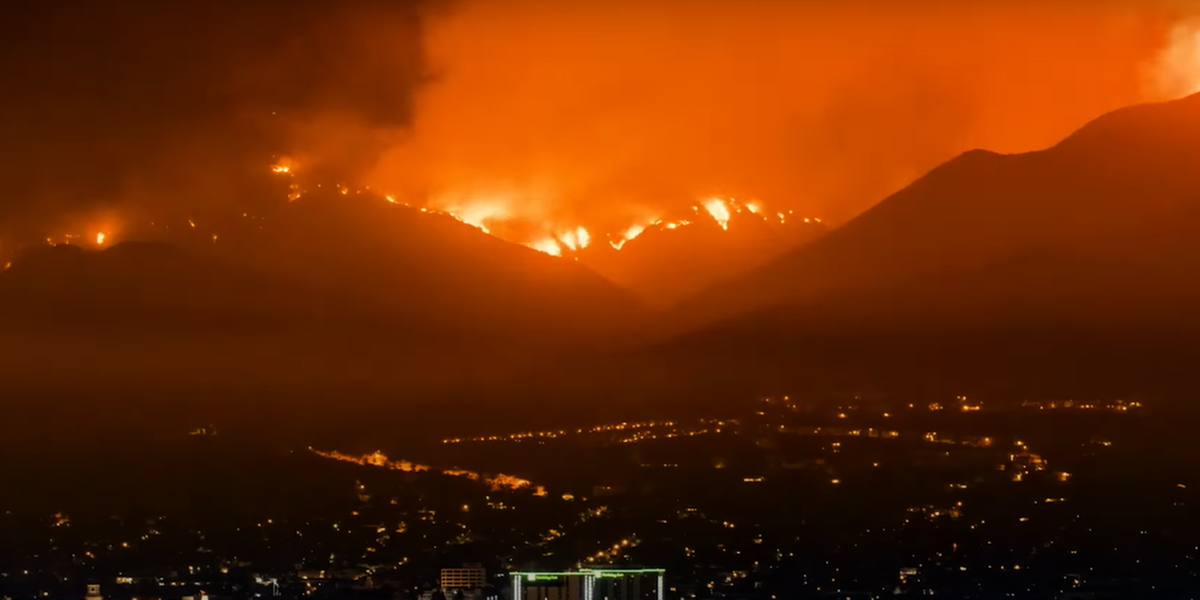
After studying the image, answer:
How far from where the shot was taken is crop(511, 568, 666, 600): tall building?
62.8 ft

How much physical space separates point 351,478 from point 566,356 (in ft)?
9.71

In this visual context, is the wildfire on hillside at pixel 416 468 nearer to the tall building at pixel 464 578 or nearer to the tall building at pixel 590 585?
the tall building at pixel 464 578

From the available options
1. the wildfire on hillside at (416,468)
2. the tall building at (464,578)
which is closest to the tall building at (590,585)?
the tall building at (464,578)

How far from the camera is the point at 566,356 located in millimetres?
25812

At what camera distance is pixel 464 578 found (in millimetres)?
22594

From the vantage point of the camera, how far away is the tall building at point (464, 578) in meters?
22.4

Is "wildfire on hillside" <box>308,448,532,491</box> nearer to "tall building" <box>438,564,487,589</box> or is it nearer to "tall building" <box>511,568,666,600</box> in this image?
"tall building" <box>438,564,487,589</box>

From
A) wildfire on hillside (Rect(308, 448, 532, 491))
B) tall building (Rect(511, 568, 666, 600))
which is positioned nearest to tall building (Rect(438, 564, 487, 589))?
wildfire on hillside (Rect(308, 448, 532, 491))

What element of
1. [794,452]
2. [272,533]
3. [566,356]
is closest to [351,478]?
[272,533]

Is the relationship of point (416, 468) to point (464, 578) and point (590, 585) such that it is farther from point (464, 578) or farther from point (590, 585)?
point (590, 585)

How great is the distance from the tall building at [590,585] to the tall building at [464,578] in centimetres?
244

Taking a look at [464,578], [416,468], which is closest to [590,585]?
[464,578]

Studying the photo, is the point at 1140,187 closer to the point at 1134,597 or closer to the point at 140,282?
the point at 1134,597

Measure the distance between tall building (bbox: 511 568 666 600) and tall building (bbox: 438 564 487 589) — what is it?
7.99 ft
